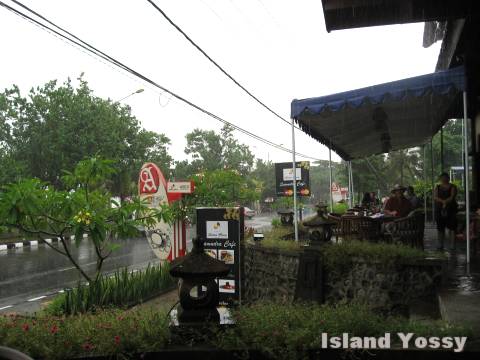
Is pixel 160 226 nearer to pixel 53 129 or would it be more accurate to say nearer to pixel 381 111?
pixel 381 111

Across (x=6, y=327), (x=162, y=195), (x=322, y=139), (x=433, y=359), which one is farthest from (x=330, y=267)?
(x=322, y=139)

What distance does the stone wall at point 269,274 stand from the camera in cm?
808

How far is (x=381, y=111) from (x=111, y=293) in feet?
22.2

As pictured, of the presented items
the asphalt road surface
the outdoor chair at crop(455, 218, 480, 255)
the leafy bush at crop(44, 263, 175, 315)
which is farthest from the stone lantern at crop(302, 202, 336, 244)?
the asphalt road surface

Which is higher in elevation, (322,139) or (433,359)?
(322,139)

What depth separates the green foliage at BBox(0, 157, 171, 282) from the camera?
267 inches

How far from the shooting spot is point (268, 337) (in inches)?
183

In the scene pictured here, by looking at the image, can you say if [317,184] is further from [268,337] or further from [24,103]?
[268,337]

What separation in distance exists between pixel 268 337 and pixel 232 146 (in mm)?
66031

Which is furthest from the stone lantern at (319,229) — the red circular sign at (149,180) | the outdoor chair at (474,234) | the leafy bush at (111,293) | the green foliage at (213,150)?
the green foliage at (213,150)

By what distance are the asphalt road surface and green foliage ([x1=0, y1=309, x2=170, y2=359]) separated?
4905mm

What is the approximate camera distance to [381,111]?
10984 mm

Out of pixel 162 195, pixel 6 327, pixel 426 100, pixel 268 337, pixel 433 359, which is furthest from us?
pixel 162 195

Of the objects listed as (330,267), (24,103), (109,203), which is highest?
(24,103)
